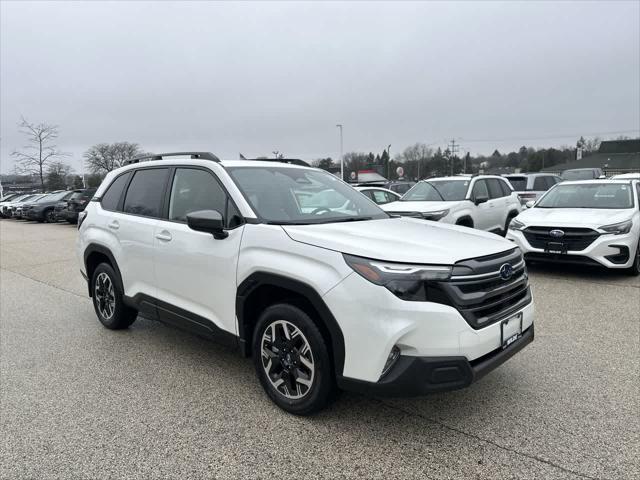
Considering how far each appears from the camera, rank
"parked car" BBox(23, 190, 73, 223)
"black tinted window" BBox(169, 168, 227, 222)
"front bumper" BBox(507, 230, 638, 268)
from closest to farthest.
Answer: "black tinted window" BBox(169, 168, 227, 222), "front bumper" BBox(507, 230, 638, 268), "parked car" BBox(23, 190, 73, 223)

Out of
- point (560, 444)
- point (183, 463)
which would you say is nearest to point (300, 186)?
point (183, 463)

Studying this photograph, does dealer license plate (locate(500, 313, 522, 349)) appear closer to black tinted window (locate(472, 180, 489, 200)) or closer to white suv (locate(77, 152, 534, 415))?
white suv (locate(77, 152, 534, 415))

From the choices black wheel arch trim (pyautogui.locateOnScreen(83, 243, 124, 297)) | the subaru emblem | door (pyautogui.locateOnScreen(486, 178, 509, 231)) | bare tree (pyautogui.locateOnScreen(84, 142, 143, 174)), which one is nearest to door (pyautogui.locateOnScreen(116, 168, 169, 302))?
black wheel arch trim (pyautogui.locateOnScreen(83, 243, 124, 297))

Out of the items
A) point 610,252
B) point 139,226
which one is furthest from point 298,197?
point 610,252

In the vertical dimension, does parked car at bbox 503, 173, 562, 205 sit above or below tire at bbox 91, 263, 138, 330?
above

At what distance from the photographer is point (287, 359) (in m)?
3.13

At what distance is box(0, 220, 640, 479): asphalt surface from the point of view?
2658 mm

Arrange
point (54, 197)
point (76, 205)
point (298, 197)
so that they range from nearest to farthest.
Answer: point (298, 197) → point (76, 205) → point (54, 197)

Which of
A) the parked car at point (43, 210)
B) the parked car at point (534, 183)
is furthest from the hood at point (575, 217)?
the parked car at point (43, 210)

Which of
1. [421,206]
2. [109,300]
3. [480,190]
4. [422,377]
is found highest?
[480,190]

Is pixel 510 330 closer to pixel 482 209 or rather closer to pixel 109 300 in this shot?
pixel 109 300

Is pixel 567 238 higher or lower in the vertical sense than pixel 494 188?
lower

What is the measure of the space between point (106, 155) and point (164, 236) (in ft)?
213

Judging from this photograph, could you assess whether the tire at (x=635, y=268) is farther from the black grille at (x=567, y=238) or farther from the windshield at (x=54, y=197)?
the windshield at (x=54, y=197)
